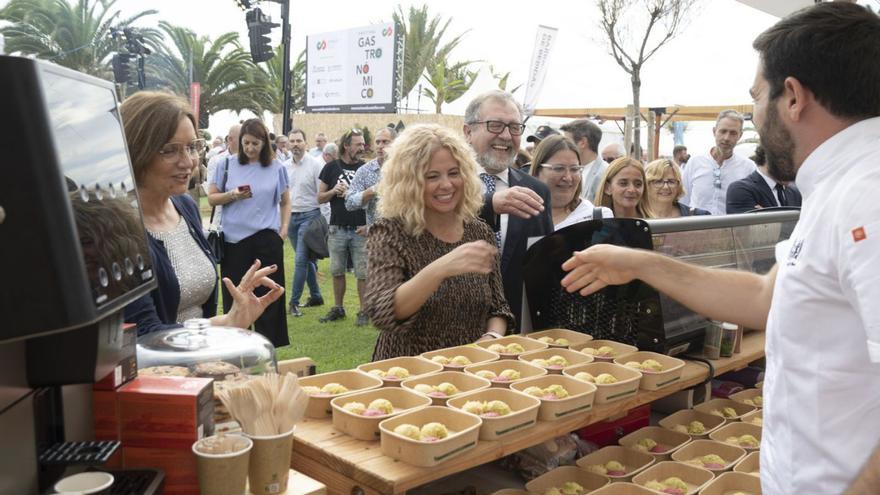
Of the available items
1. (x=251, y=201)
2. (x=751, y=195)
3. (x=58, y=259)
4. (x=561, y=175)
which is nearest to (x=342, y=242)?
(x=251, y=201)

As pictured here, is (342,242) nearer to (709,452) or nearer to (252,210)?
(252,210)

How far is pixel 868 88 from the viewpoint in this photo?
1.48 m

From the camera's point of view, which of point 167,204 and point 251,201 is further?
point 251,201

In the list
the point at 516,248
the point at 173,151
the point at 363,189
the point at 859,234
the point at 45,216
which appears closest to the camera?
the point at 45,216

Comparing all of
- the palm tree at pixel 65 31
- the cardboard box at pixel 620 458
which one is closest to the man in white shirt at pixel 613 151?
the cardboard box at pixel 620 458

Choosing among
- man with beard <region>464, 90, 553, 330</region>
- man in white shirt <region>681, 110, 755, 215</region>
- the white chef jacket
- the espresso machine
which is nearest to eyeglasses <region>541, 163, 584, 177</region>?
man with beard <region>464, 90, 553, 330</region>

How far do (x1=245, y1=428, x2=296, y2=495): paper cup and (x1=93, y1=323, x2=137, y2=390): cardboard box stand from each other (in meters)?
0.27

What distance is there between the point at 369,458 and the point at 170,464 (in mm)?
509

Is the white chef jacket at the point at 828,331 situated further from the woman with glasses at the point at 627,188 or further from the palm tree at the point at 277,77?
the palm tree at the point at 277,77

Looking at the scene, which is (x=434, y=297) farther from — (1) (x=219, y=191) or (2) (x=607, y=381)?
(1) (x=219, y=191)

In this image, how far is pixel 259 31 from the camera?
12.5 m

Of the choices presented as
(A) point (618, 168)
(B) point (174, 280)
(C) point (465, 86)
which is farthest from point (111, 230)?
(C) point (465, 86)

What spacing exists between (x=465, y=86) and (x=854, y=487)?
29431 millimetres

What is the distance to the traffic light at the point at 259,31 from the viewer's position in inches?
491
